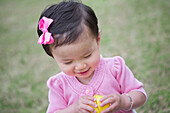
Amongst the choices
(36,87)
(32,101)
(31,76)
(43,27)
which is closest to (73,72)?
(43,27)

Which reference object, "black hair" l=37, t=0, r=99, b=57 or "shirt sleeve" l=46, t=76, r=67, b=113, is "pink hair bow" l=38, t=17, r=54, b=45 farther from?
"shirt sleeve" l=46, t=76, r=67, b=113

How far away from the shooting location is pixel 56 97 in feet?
5.31

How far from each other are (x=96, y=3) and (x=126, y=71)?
19.0 ft

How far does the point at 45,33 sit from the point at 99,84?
23.3 inches

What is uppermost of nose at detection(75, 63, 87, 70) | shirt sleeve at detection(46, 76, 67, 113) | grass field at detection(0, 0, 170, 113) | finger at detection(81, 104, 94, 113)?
nose at detection(75, 63, 87, 70)

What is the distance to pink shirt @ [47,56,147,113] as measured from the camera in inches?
60.4

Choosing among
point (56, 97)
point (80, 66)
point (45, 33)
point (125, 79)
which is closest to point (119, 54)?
point (125, 79)

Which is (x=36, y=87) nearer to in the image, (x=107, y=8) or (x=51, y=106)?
(x=51, y=106)

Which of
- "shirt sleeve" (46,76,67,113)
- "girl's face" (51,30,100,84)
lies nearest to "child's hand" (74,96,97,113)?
"girl's face" (51,30,100,84)

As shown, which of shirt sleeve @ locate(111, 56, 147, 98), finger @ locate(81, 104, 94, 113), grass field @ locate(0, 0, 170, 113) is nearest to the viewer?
finger @ locate(81, 104, 94, 113)

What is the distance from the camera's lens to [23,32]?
589cm

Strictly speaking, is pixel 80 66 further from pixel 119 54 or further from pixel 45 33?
pixel 119 54

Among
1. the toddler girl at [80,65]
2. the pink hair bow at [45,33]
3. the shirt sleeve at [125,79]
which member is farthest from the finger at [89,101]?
the pink hair bow at [45,33]

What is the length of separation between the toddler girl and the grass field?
730mm
